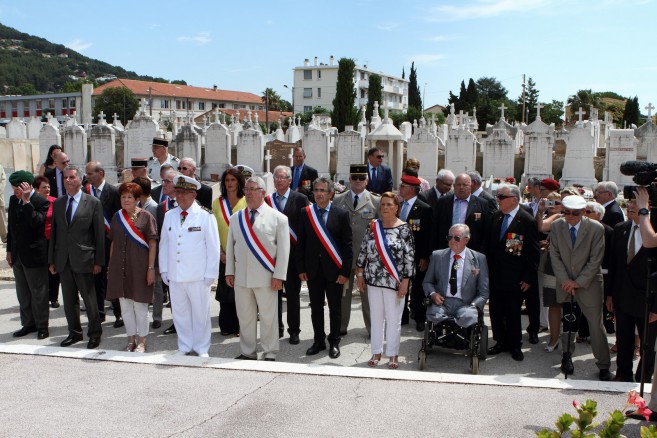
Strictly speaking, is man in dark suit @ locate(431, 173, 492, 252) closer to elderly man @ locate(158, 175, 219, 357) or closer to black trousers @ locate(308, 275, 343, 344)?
black trousers @ locate(308, 275, 343, 344)

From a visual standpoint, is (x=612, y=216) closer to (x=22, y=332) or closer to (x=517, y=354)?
(x=517, y=354)

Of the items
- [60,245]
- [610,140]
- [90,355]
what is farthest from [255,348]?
[610,140]

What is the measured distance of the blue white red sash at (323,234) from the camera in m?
6.07

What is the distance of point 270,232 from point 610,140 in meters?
18.2

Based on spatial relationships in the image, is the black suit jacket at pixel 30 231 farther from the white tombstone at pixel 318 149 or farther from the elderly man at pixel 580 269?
the white tombstone at pixel 318 149

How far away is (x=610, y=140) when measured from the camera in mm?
20547

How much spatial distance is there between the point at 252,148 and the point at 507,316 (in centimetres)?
1726

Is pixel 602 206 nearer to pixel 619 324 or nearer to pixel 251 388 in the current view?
pixel 619 324

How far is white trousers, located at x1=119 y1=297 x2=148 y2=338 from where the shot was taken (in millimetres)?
6246

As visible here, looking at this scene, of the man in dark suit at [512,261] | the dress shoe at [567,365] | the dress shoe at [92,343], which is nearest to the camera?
the dress shoe at [567,365]

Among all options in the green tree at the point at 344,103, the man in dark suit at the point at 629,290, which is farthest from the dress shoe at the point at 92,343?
the green tree at the point at 344,103

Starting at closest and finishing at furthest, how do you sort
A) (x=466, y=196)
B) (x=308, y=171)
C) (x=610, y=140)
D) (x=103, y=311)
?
(x=466, y=196), (x=103, y=311), (x=308, y=171), (x=610, y=140)

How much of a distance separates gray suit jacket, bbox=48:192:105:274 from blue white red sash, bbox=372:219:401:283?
121 inches

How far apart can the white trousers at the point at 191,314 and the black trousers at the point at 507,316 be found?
3028mm
